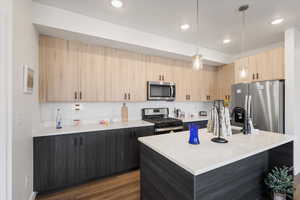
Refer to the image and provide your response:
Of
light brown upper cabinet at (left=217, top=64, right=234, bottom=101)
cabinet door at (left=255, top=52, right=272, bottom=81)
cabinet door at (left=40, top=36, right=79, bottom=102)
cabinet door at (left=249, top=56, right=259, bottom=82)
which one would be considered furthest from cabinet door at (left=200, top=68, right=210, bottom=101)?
cabinet door at (left=40, top=36, right=79, bottom=102)

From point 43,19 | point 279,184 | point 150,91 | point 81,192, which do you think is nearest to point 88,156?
point 81,192

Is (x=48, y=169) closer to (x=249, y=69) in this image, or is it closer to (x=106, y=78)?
(x=106, y=78)

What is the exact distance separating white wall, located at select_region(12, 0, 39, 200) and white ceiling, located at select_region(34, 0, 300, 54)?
1.86 ft

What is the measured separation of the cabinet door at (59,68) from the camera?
218 cm

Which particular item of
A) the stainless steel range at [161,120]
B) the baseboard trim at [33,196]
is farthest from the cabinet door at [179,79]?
the baseboard trim at [33,196]

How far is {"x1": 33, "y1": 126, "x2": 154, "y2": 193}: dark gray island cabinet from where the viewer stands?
192cm

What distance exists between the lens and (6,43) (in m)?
1.20

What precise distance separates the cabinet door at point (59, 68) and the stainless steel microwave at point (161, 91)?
1.51 meters

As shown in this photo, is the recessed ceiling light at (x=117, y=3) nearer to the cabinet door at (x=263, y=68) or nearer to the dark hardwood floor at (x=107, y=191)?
the dark hardwood floor at (x=107, y=191)

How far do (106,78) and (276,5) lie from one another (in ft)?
9.73

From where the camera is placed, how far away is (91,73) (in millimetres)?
2500

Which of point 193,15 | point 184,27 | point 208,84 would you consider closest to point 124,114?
point 184,27

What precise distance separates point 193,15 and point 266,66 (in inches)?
79.9

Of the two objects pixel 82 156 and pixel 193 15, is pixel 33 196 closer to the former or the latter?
pixel 82 156
